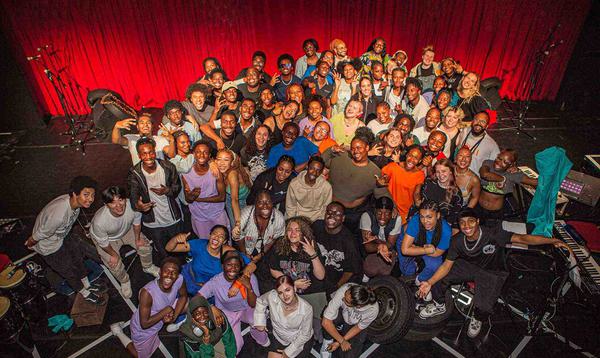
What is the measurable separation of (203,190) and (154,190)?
589 mm

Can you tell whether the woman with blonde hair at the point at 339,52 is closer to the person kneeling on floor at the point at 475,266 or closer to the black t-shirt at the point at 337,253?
the black t-shirt at the point at 337,253

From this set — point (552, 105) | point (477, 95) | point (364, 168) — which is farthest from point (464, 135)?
point (552, 105)

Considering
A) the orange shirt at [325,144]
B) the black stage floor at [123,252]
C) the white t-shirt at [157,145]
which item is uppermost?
the white t-shirt at [157,145]

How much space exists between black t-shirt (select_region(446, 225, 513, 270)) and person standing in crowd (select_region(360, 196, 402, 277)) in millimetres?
669

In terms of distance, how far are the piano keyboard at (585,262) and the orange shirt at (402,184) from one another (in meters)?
2.28

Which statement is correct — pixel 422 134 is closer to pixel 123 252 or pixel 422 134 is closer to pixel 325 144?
pixel 325 144

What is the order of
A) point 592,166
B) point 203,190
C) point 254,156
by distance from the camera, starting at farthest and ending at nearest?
point 592,166
point 254,156
point 203,190

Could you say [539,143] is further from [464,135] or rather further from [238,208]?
[238,208]

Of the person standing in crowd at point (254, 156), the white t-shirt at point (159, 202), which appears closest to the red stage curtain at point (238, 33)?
the person standing in crowd at point (254, 156)

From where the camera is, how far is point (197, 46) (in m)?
9.15

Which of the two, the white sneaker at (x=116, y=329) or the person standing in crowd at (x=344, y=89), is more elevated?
the person standing in crowd at (x=344, y=89)

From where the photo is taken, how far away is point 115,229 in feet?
14.5

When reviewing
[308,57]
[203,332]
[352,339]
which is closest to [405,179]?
[352,339]

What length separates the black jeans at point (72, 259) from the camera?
462 cm
